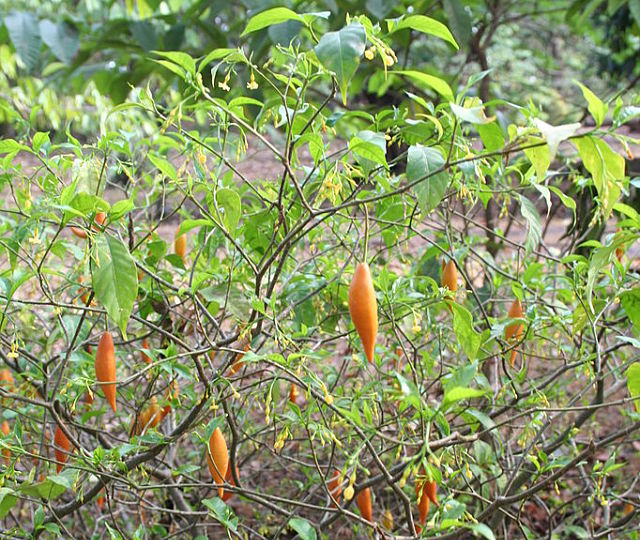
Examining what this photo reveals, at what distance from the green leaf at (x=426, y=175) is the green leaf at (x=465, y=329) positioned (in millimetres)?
143

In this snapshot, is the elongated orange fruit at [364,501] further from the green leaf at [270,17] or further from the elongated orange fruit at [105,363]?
the green leaf at [270,17]

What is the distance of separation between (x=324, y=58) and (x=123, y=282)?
0.86 ft

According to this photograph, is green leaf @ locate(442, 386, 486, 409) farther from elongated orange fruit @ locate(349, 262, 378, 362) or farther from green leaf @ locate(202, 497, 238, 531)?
green leaf @ locate(202, 497, 238, 531)

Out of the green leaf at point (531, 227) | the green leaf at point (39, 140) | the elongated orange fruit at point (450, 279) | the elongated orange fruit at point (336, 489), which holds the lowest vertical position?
the elongated orange fruit at point (336, 489)

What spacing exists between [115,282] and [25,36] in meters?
1.45

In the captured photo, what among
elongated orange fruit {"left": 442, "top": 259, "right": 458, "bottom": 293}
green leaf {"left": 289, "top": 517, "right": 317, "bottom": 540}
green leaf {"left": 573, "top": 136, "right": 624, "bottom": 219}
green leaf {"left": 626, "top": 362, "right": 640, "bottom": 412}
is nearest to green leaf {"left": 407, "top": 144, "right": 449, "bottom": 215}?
green leaf {"left": 573, "top": 136, "right": 624, "bottom": 219}

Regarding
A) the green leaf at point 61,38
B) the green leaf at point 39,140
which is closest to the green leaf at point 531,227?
the green leaf at point 39,140

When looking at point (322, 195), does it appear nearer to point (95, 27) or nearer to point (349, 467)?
point (349, 467)

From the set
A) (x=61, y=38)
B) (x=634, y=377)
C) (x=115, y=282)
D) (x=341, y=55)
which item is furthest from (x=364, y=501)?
(x=61, y=38)

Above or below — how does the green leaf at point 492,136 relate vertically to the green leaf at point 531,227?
above

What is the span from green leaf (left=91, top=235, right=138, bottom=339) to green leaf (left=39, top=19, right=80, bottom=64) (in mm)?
1334

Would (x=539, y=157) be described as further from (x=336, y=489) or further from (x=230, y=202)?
(x=336, y=489)

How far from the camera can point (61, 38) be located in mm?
1804

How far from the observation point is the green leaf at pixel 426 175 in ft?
2.06
